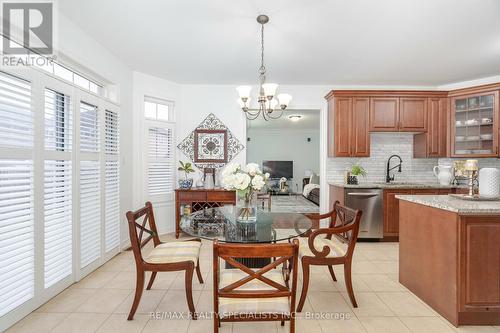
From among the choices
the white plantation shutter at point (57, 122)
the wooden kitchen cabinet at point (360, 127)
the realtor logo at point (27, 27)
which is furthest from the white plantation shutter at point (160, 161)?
the wooden kitchen cabinet at point (360, 127)

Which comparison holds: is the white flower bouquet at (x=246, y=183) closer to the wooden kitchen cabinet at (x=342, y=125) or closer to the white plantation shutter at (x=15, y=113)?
the white plantation shutter at (x=15, y=113)

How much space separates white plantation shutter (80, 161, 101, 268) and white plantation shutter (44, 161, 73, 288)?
170 mm

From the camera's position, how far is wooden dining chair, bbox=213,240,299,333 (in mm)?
1358

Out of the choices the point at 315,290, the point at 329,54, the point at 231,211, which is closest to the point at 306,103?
the point at 329,54

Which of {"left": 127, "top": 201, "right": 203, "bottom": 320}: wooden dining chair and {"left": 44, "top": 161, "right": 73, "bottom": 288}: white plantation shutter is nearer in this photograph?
{"left": 127, "top": 201, "right": 203, "bottom": 320}: wooden dining chair

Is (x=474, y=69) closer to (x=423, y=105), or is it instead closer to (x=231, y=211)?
(x=423, y=105)

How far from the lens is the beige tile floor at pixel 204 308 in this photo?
1955mm

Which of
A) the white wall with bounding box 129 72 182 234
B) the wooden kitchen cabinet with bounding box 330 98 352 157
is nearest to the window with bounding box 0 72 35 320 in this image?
the white wall with bounding box 129 72 182 234

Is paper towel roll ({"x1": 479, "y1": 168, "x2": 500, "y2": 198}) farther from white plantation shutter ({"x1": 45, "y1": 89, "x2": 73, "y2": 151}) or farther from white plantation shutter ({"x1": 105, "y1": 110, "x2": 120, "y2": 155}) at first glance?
white plantation shutter ({"x1": 105, "y1": 110, "x2": 120, "y2": 155})

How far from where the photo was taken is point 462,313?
6.43 feet

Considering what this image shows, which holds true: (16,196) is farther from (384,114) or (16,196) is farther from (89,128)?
(384,114)

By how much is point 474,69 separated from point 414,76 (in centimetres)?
76

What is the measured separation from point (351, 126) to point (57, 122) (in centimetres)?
391

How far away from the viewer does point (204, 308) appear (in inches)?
87.1
